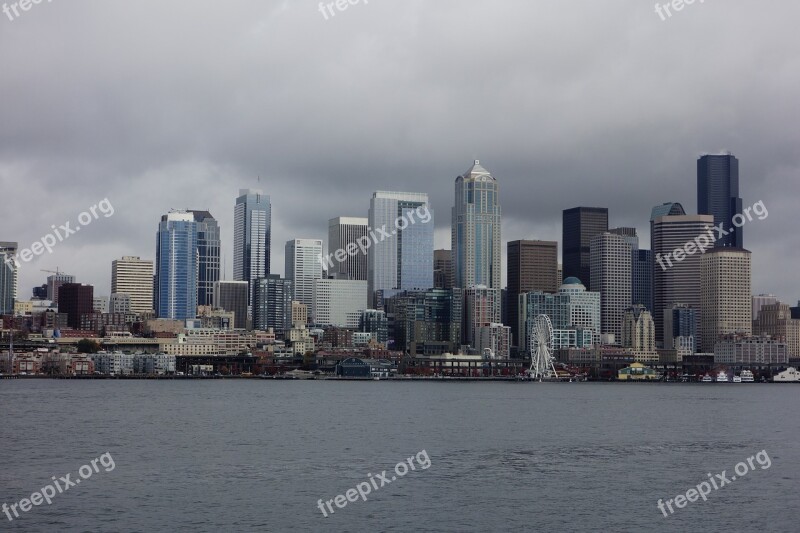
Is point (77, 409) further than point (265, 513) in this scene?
Yes

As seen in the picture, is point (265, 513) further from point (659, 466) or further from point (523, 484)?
point (659, 466)

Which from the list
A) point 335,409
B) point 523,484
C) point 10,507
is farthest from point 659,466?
point 335,409

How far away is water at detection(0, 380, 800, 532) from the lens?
4391 cm

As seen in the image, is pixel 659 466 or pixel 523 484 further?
pixel 659 466

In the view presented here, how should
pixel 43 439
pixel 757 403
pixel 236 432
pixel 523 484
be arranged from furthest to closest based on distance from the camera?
pixel 757 403, pixel 236 432, pixel 43 439, pixel 523 484

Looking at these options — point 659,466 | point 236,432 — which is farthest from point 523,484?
point 236,432

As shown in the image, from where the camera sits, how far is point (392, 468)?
57000mm

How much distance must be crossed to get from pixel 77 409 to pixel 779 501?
2747 inches

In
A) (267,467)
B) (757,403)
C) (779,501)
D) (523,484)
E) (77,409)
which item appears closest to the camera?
(779,501)

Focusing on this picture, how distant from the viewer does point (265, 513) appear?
1753 inches

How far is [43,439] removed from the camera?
6975 cm

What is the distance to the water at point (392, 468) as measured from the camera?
43.9 metres

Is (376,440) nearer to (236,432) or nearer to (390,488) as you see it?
(236,432)

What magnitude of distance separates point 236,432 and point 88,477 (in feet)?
81.8
